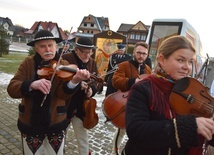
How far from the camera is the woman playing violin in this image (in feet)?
3.79

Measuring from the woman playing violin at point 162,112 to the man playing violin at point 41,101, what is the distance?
3.22ft

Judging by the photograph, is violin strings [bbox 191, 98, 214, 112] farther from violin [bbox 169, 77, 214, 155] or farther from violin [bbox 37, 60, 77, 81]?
violin [bbox 37, 60, 77, 81]

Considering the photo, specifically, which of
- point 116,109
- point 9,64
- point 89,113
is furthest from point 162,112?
point 9,64

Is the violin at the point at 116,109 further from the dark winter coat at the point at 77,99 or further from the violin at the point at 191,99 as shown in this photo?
the violin at the point at 191,99

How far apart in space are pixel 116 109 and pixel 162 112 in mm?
1682

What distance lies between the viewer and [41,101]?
219 centimetres

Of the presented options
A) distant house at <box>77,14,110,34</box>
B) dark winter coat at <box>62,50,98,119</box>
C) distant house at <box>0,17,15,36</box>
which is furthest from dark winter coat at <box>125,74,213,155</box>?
distant house at <box>0,17,15,36</box>

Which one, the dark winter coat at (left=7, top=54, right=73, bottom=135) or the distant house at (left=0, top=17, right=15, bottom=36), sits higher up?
the distant house at (left=0, top=17, right=15, bottom=36)

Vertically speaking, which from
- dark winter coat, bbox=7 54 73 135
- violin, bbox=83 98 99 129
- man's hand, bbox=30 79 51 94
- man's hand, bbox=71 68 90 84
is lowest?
violin, bbox=83 98 99 129

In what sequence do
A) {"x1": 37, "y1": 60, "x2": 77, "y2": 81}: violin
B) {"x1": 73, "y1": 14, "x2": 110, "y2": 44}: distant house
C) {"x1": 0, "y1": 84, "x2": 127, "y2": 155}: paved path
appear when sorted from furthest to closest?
{"x1": 73, "y1": 14, "x2": 110, "y2": 44}: distant house, {"x1": 0, "y1": 84, "x2": 127, "y2": 155}: paved path, {"x1": 37, "y1": 60, "x2": 77, "y2": 81}: violin

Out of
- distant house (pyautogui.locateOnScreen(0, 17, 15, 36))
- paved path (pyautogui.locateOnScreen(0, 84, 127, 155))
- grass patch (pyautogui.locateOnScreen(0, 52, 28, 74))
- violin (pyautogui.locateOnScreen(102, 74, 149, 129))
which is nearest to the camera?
violin (pyautogui.locateOnScreen(102, 74, 149, 129))

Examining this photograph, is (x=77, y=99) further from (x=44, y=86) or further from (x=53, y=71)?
(x=44, y=86)

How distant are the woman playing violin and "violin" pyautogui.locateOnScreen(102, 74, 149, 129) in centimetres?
145

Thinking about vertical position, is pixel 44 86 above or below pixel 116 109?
above
